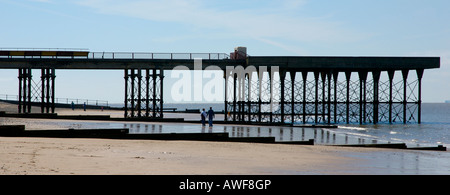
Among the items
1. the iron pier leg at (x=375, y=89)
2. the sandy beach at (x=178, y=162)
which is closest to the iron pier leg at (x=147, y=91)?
the iron pier leg at (x=375, y=89)

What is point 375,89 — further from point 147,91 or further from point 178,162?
point 178,162

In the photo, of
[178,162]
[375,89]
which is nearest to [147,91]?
[375,89]

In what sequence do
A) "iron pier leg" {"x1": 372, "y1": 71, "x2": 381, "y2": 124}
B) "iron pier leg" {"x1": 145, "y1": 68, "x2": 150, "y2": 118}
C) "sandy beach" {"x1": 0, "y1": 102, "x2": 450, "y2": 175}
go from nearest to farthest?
"sandy beach" {"x1": 0, "y1": 102, "x2": 450, "y2": 175} → "iron pier leg" {"x1": 145, "y1": 68, "x2": 150, "y2": 118} → "iron pier leg" {"x1": 372, "y1": 71, "x2": 381, "y2": 124}

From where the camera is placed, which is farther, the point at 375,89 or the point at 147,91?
the point at 375,89

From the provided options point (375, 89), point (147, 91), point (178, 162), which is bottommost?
point (178, 162)

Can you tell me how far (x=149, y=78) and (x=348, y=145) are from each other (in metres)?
28.2

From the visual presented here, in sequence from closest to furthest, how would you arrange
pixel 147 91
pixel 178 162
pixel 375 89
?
1. pixel 178 162
2. pixel 147 91
3. pixel 375 89


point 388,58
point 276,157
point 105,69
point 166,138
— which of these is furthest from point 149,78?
point 276,157

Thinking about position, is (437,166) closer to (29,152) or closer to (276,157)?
(276,157)

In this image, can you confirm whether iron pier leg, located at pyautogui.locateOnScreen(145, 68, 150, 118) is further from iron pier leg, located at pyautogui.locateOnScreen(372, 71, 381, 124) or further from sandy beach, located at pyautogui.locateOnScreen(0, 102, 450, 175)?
sandy beach, located at pyautogui.locateOnScreen(0, 102, 450, 175)

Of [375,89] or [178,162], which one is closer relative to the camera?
[178,162]

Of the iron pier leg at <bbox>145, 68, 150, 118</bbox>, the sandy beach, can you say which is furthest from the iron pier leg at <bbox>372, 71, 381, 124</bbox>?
the sandy beach

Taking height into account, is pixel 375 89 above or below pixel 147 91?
above

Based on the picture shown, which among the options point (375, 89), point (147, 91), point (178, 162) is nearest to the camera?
point (178, 162)
